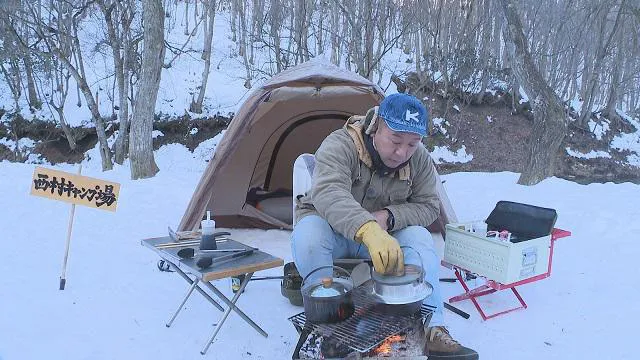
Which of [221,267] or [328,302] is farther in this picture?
[221,267]

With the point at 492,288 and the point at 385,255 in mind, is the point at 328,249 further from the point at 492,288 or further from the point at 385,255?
the point at 492,288

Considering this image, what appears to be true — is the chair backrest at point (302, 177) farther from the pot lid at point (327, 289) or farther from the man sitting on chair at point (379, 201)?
the pot lid at point (327, 289)

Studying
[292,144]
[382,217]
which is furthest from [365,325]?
[292,144]

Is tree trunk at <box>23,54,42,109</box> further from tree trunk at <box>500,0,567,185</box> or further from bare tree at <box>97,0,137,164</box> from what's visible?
tree trunk at <box>500,0,567,185</box>

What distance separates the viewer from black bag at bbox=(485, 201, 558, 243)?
9.48 ft

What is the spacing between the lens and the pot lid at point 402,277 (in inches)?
75.2

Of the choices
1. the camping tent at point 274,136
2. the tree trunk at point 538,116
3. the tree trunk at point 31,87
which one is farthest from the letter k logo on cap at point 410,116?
the tree trunk at point 31,87

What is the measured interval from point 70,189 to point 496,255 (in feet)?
8.13

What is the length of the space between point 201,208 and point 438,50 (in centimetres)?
1410

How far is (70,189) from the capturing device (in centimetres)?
308

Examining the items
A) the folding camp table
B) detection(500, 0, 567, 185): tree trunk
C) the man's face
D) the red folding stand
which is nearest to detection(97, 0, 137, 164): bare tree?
detection(500, 0, 567, 185): tree trunk

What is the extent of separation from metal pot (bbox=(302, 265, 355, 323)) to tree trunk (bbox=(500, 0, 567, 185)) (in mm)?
5303

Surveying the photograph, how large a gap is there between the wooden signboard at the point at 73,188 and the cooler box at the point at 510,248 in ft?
6.74

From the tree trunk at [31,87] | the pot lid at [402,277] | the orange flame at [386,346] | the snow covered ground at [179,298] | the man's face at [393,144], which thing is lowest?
the snow covered ground at [179,298]
